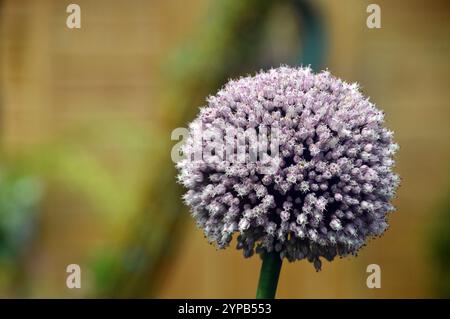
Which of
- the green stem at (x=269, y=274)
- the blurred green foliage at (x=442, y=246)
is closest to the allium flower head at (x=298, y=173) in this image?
the green stem at (x=269, y=274)

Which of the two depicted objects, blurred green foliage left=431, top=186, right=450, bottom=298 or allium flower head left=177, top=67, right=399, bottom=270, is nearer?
allium flower head left=177, top=67, right=399, bottom=270

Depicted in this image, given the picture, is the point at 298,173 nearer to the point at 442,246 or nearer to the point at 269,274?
the point at 269,274

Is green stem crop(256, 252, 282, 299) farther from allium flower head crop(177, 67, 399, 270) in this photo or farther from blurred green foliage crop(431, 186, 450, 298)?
blurred green foliage crop(431, 186, 450, 298)

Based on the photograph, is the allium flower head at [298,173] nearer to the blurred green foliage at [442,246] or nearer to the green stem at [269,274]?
the green stem at [269,274]

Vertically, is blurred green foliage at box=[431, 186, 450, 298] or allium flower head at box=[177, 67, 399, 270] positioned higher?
allium flower head at box=[177, 67, 399, 270]

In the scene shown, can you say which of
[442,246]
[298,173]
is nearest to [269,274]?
[298,173]

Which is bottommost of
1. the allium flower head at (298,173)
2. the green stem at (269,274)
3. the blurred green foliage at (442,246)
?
the blurred green foliage at (442,246)

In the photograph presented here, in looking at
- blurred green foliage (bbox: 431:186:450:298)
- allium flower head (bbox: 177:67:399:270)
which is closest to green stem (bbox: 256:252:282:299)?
allium flower head (bbox: 177:67:399:270)
